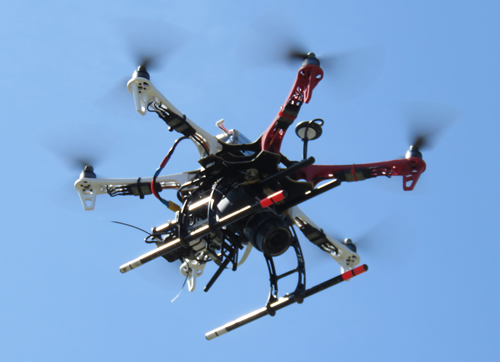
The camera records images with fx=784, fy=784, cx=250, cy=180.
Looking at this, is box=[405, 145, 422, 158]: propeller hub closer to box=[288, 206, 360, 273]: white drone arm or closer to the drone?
the drone

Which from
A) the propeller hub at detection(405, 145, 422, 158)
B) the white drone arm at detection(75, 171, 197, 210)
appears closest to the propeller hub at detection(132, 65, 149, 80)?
the white drone arm at detection(75, 171, 197, 210)

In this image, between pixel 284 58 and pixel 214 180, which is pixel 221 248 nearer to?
pixel 214 180

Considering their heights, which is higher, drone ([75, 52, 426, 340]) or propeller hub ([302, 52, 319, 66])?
propeller hub ([302, 52, 319, 66])

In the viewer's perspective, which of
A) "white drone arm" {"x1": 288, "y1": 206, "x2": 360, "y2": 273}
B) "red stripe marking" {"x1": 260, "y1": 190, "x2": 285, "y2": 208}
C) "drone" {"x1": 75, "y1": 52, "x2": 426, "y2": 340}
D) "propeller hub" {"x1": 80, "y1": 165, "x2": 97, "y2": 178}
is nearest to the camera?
"red stripe marking" {"x1": 260, "y1": 190, "x2": 285, "y2": 208}

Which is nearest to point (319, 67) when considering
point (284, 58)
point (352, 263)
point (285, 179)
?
point (284, 58)

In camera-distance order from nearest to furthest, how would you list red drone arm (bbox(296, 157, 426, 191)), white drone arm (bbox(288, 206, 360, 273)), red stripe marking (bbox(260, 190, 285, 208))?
red stripe marking (bbox(260, 190, 285, 208)) → red drone arm (bbox(296, 157, 426, 191)) → white drone arm (bbox(288, 206, 360, 273))

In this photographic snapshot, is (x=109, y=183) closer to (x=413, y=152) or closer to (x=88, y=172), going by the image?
(x=88, y=172)

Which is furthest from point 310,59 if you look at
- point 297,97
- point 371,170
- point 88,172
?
point 88,172

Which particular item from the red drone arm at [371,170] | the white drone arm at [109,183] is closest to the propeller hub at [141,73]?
the white drone arm at [109,183]
